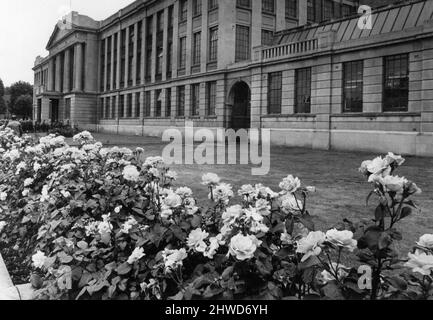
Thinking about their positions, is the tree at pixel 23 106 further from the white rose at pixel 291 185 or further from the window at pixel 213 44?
the white rose at pixel 291 185

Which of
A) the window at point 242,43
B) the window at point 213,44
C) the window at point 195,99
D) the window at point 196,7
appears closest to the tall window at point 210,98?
the window at point 195,99

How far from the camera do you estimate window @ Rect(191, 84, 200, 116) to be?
36656 mm

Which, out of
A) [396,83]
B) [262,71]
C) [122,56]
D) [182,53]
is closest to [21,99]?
[122,56]

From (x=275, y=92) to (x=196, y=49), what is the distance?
40.2 feet

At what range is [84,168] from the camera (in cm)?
598

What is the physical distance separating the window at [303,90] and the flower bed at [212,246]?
22073 mm

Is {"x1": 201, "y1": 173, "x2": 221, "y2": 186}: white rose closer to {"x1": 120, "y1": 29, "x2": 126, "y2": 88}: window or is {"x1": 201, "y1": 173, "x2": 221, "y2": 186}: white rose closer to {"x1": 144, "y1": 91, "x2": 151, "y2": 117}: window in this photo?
{"x1": 144, "y1": 91, "x2": 151, "y2": 117}: window

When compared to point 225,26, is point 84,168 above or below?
below

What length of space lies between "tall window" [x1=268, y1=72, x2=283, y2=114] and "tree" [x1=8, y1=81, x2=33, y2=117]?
87346 millimetres

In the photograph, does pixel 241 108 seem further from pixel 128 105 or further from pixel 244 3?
pixel 128 105

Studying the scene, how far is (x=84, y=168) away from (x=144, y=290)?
343cm

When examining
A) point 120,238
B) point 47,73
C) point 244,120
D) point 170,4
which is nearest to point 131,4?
point 170,4

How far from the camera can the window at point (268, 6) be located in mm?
35688
